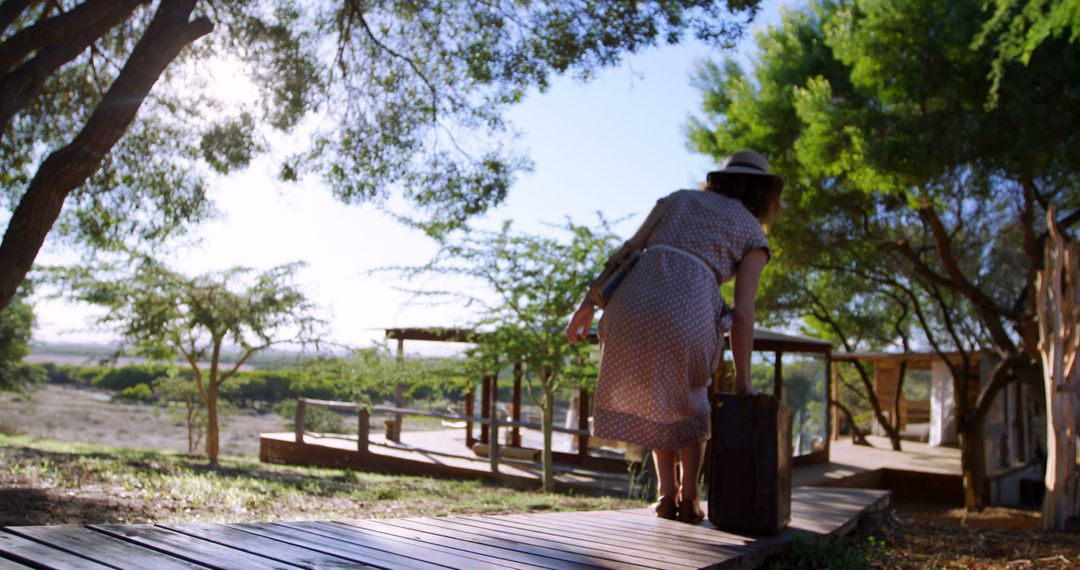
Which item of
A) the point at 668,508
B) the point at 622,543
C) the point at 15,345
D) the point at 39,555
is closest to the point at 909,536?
the point at 668,508

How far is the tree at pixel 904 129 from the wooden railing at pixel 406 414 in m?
4.96

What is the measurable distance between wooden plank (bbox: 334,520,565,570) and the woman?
90 centimetres

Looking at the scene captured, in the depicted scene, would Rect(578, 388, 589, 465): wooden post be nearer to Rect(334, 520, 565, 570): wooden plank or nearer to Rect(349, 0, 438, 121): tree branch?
Rect(349, 0, 438, 121): tree branch

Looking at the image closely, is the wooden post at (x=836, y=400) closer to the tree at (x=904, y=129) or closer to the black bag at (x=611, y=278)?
the tree at (x=904, y=129)

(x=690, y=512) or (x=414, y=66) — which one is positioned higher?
(x=414, y=66)

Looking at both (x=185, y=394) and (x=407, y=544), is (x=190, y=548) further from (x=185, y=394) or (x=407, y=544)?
(x=185, y=394)

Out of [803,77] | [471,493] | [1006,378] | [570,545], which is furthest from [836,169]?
[570,545]

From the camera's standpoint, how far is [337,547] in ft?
8.20

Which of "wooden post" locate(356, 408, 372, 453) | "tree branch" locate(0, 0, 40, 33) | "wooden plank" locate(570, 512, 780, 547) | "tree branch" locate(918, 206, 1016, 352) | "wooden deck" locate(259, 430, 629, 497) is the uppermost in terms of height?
"tree branch" locate(0, 0, 40, 33)

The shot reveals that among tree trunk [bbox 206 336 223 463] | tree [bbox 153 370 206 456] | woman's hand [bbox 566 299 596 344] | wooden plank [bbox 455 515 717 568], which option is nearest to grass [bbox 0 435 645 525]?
wooden plank [bbox 455 515 717 568]

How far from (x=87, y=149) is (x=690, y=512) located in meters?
4.43

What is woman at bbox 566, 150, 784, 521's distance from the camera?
11.0 ft

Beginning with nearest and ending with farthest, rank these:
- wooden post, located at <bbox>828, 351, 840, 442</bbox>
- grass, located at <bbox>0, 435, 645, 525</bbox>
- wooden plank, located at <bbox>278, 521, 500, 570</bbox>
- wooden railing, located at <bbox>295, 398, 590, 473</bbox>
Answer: wooden plank, located at <bbox>278, 521, 500, 570</bbox>
grass, located at <bbox>0, 435, 645, 525</bbox>
wooden railing, located at <bbox>295, 398, 590, 473</bbox>
wooden post, located at <bbox>828, 351, 840, 442</bbox>

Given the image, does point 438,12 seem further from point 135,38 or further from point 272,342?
point 272,342
